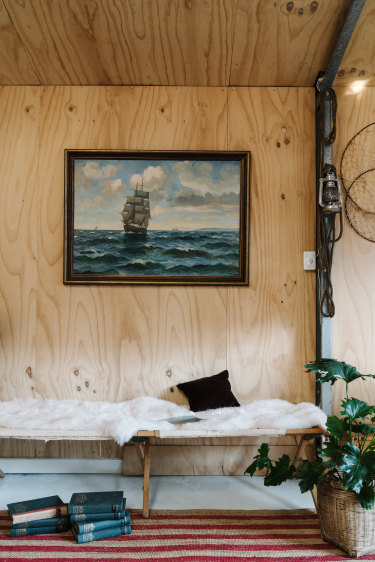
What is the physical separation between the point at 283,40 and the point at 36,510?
2.67 m

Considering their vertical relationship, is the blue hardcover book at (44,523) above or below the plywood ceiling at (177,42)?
below

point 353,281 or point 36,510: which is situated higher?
point 353,281

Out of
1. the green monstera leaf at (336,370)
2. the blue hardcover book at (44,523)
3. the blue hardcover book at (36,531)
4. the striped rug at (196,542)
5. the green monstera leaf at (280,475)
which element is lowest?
the striped rug at (196,542)

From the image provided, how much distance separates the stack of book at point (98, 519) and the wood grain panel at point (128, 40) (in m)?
2.35

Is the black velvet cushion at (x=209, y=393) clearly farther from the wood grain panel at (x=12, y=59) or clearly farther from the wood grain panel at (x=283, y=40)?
the wood grain panel at (x=12, y=59)

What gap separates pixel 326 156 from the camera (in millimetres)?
2906

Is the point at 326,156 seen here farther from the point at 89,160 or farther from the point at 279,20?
the point at 89,160

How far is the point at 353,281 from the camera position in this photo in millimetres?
3014

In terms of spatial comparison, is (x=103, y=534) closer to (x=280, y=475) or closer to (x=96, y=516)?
(x=96, y=516)

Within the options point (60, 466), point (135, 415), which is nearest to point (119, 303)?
point (135, 415)

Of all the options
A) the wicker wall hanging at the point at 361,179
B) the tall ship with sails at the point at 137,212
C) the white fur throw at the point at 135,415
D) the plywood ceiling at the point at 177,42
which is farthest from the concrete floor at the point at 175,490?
the plywood ceiling at the point at 177,42

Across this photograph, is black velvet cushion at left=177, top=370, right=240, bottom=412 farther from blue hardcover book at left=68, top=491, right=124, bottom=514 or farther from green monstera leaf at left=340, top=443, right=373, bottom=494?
green monstera leaf at left=340, top=443, right=373, bottom=494

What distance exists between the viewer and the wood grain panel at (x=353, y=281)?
118 inches

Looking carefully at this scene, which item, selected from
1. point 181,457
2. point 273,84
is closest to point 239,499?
point 181,457
